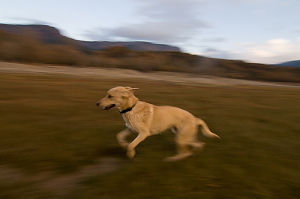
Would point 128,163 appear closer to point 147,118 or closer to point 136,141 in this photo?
point 136,141

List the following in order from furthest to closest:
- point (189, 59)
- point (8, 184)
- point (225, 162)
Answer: point (189, 59) → point (225, 162) → point (8, 184)

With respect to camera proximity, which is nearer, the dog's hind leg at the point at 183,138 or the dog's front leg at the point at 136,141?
the dog's front leg at the point at 136,141

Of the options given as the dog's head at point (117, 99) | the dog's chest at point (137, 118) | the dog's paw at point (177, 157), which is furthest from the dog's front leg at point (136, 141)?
the dog's paw at point (177, 157)

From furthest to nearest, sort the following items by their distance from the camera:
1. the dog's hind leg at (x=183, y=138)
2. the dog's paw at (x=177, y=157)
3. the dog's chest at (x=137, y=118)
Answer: the dog's paw at (x=177, y=157)
the dog's hind leg at (x=183, y=138)
the dog's chest at (x=137, y=118)

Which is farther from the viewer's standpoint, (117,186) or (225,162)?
(225,162)

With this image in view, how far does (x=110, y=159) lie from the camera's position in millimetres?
4980

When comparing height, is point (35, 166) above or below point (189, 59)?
below

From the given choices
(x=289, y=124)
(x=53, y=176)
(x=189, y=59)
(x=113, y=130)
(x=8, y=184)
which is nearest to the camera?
(x=8, y=184)

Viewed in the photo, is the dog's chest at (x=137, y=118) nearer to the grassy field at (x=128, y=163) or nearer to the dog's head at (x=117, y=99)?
the dog's head at (x=117, y=99)

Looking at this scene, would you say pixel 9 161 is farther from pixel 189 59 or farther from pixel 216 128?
pixel 189 59

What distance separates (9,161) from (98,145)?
1842mm

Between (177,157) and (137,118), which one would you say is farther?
(177,157)

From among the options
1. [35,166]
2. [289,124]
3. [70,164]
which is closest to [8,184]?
[35,166]

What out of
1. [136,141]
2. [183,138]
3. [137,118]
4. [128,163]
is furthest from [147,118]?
[128,163]
